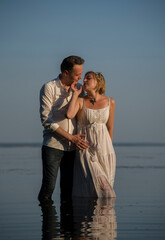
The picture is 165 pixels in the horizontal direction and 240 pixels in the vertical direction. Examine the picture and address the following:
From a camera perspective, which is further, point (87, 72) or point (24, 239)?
point (87, 72)

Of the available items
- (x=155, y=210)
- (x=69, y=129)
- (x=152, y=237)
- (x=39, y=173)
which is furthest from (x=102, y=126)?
(x=39, y=173)

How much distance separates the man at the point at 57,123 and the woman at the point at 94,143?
163 mm

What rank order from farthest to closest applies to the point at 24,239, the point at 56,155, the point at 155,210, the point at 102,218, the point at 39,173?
the point at 39,173 → the point at 56,155 → the point at 155,210 → the point at 102,218 → the point at 24,239

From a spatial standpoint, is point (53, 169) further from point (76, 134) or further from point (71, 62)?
point (71, 62)

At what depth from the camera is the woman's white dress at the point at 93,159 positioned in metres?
5.81

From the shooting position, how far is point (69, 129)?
5.69m

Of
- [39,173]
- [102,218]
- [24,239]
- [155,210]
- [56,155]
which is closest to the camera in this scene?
[24,239]

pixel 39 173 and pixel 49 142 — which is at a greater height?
pixel 49 142

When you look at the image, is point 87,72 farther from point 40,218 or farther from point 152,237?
point 152,237

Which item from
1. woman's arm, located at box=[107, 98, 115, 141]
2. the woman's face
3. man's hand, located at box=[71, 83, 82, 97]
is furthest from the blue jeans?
the woman's face

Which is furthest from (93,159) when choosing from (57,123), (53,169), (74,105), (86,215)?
(86,215)

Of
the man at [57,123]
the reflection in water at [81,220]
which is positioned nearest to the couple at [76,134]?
the man at [57,123]

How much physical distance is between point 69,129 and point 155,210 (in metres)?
1.51

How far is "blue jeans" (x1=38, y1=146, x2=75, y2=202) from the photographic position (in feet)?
18.2
